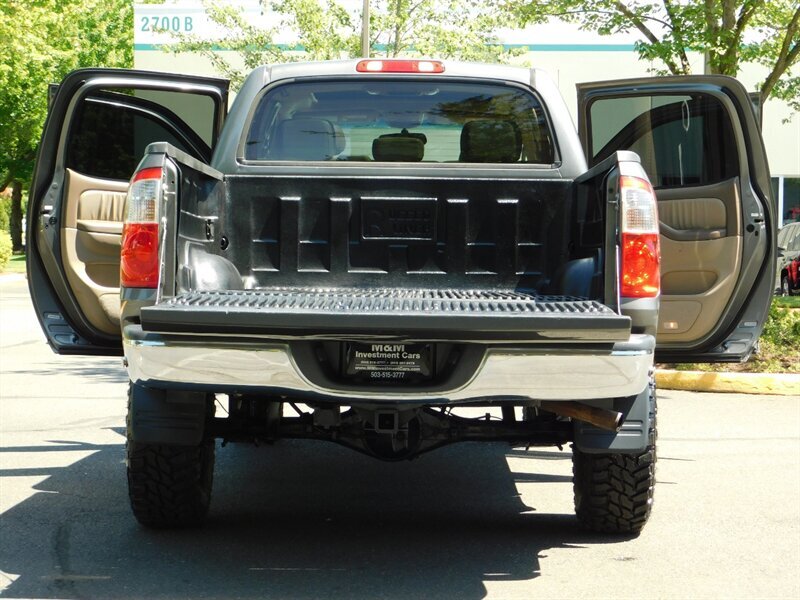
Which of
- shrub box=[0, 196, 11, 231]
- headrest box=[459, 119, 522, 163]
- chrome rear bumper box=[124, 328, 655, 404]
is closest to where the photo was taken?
chrome rear bumper box=[124, 328, 655, 404]

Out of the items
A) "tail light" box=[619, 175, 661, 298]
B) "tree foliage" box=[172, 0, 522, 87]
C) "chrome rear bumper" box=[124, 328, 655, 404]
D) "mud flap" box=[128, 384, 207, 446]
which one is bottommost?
"mud flap" box=[128, 384, 207, 446]

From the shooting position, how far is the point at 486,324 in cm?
444

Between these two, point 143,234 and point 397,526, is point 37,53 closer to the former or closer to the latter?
point 397,526

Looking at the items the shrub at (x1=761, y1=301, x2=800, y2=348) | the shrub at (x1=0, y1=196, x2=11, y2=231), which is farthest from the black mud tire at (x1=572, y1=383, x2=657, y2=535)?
the shrub at (x1=0, y1=196, x2=11, y2=231)

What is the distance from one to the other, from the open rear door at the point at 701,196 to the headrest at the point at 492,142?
17.3 inches

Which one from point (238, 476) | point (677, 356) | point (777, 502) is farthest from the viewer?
point (238, 476)

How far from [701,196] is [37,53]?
28.7 m

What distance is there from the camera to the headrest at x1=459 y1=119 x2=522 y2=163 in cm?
635

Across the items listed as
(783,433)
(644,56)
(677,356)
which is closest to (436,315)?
(677,356)

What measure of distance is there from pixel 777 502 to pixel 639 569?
1682 mm

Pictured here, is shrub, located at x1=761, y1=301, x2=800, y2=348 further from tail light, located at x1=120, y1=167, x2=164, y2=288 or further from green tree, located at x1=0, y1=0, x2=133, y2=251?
green tree, located at x1=0, y1=0, x2=133, y2=251

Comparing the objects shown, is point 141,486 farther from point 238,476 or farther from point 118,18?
point 118,18

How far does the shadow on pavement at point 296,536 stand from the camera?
4867mm

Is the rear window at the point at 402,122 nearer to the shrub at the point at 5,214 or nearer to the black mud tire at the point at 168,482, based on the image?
the black mud tire at the point at 168,482
